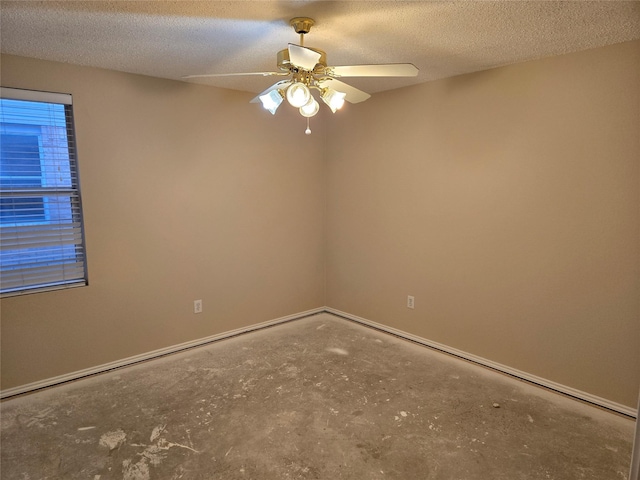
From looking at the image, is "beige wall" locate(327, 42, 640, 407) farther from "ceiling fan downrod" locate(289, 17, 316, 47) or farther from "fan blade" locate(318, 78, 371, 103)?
"ceiling fan downrod" locate(289, 17, 316, 47)

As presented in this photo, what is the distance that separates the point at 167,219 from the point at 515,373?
2962 mm

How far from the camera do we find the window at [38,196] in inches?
101

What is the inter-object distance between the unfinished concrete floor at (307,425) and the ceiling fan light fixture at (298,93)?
6.00ft

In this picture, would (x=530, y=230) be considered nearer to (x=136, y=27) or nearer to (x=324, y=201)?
(x=324, y=201)

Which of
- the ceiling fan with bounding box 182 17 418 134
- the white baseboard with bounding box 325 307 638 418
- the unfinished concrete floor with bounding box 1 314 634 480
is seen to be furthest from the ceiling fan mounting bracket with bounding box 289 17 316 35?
the white baseboard with bounding box 325 307 638 418

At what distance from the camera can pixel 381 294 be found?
12.6 feet

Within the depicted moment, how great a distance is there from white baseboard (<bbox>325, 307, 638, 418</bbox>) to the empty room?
15mm

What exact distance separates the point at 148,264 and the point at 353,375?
1.84 m

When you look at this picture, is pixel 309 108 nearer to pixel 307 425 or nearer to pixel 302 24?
pixel 302 24

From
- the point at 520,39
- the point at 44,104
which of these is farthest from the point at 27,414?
the point at 520,39

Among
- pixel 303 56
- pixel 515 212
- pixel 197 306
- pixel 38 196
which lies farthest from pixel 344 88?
pixel 197 306

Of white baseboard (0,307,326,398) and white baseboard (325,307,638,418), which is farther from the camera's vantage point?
white baseboard (0,307,326,398)

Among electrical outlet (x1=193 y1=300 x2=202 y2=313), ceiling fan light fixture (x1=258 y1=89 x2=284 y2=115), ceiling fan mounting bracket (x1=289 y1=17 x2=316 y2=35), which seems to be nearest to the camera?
ceiling fan mounting bracket (x1=289 y1=17 x2=316 y2=35)

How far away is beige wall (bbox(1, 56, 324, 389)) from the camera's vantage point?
2760mm
